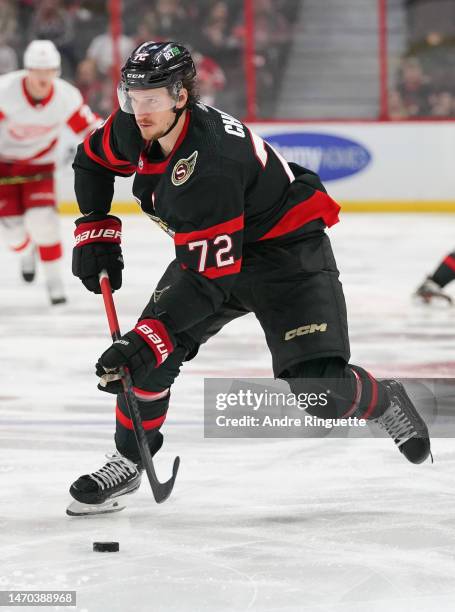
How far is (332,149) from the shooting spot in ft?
27.2

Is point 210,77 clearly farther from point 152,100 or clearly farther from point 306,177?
point 152,100

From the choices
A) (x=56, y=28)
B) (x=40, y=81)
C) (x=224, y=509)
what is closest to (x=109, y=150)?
(x=224, y=509)

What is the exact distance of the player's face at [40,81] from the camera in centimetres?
541

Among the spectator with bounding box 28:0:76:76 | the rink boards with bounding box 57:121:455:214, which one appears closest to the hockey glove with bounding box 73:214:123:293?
the rink boards with bounding box 57:121:455:214

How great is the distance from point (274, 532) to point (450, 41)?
20.7ft

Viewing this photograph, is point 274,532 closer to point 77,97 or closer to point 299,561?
point 299,561

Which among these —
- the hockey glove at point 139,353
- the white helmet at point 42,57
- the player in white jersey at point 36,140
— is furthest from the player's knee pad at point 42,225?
the hockey glove at point 139,353

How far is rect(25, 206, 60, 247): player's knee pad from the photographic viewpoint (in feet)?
18.0

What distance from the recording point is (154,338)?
236 centimetres

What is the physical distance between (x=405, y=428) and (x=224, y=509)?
438 mm

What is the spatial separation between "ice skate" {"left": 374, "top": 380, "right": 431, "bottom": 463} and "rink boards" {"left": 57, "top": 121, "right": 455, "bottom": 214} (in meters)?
5.53

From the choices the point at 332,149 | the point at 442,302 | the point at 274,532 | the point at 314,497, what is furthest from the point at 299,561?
the point at 332,149

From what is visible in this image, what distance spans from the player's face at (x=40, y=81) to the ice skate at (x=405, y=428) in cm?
313

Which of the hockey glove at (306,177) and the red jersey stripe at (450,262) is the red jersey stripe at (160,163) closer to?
the hockey glove at (306,177)
